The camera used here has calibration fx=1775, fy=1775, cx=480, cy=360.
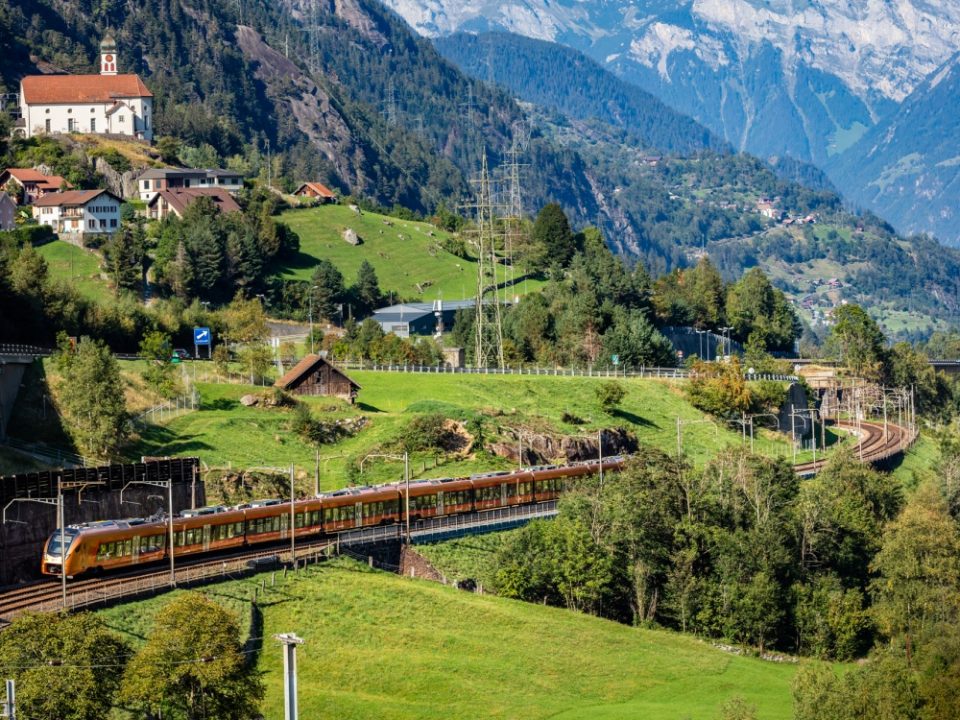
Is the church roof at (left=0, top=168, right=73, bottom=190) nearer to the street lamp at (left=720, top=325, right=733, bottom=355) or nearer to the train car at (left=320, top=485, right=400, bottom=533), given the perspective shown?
the street lamp at (left=720, top=325, right=733, bottom=355)

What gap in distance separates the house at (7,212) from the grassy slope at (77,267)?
4152mm

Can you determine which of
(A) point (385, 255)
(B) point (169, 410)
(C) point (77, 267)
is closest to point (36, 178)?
(C) point (77, 267)

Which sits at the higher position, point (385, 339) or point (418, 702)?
point (385, 339)

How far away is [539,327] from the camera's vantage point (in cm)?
14062

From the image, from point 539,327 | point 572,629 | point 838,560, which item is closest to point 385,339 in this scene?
point 539,327

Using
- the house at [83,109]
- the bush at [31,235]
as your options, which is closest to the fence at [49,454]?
the bush at [31,235]

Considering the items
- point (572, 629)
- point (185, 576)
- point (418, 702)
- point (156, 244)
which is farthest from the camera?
point (156, 244)

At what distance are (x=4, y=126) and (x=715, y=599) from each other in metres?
121

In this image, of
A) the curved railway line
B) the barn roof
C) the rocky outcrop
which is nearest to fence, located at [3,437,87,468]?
the curved railway line

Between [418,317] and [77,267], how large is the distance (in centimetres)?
2904

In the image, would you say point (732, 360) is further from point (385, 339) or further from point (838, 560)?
point (838, 560)

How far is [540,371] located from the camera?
129 metres

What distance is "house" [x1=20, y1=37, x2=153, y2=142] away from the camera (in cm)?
18612

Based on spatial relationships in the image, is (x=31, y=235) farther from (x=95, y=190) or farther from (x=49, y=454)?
(x=49, y=454)
